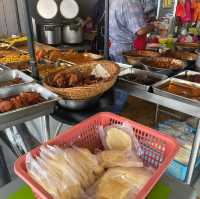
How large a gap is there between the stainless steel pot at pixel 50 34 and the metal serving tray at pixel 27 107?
7.25ft

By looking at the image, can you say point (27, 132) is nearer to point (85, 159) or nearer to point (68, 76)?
point (68, 76)

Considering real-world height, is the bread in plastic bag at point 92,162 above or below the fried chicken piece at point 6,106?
below

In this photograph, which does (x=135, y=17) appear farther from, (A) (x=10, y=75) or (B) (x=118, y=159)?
(B) (x=118, y=159)

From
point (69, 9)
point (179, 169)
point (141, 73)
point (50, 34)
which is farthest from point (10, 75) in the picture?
point (69, 9)

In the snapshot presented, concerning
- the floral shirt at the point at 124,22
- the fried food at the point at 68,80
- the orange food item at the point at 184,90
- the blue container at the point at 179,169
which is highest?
the floral shirt at the point at 124,22

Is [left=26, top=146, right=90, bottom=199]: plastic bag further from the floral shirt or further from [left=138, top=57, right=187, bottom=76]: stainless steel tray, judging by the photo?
the floral shirt

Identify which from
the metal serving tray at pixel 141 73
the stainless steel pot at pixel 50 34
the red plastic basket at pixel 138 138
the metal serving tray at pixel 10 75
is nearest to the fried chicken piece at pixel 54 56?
Answer: the metal serving tray at pixel 10 75

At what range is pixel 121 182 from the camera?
60 centimetres

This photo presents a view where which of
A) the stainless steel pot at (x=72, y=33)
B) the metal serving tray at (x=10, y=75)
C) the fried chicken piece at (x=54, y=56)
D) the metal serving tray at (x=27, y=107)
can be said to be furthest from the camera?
the stainless steel pot at (x=72, y=33)

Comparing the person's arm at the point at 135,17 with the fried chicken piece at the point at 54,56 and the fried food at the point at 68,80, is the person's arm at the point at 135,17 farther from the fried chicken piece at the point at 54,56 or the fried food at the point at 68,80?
the fried food at the point at 68,80

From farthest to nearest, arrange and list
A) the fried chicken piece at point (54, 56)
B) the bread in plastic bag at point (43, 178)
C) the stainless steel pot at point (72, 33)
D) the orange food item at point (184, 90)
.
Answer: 1. the stainless steel pot at point (72, 33)
2. the fried chicken piece at point (54, 56)
3. the orange food item at point (184, 90)
4. the bread in plastic bag at point (43, 178)

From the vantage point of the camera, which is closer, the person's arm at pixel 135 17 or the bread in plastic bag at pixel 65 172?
the bread in plastic bag at pixel 65 172

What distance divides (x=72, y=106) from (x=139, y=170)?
52 centimetres

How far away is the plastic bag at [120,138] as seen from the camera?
0.73 metres
